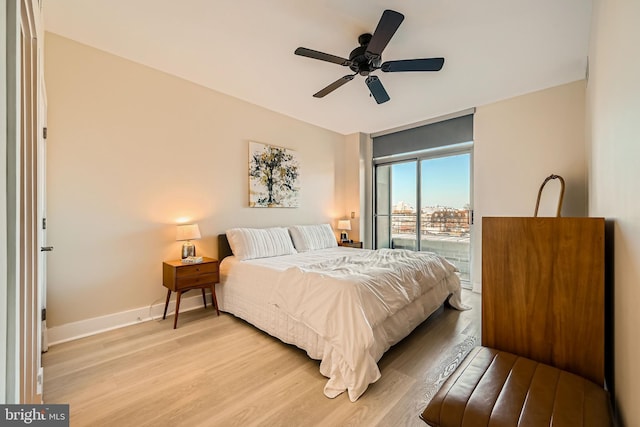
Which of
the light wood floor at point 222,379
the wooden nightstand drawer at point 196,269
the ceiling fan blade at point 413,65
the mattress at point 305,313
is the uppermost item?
the ceiling fan blade at point 413,65

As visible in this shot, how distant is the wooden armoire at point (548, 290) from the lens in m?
1.20

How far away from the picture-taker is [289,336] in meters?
2.35

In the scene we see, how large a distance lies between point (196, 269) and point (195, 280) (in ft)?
0.38

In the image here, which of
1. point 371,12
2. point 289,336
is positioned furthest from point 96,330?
point 371,12

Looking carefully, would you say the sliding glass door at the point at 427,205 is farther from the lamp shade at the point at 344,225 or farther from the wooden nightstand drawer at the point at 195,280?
the wooden nightstand drawer at the point at 195,280

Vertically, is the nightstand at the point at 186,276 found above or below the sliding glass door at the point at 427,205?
below

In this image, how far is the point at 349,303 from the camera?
190cm

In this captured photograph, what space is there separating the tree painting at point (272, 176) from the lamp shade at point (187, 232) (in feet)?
3.23

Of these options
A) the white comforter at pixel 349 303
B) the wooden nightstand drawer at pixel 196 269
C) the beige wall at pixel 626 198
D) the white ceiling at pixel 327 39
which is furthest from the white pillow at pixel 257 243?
the beige wall at pixel 626 198

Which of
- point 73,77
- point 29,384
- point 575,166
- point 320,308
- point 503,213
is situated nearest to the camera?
point 29,384

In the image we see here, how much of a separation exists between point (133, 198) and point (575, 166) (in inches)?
199

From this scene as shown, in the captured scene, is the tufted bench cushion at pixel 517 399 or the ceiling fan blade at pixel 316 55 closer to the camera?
the tufted bench cushion at pixel 517 399

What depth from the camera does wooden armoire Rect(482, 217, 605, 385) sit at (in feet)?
3.92

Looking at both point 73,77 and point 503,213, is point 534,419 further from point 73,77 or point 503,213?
point 73,77
